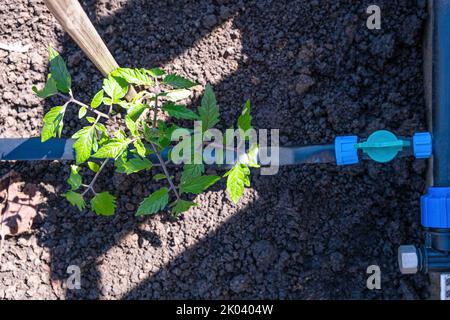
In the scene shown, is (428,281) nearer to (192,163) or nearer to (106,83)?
(192,163)

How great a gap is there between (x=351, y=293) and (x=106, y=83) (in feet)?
3.07

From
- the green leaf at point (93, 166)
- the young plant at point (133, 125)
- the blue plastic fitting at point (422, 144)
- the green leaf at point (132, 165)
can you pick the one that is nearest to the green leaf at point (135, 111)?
the young plant at point (133, 125)

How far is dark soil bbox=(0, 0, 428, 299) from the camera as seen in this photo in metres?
1.52

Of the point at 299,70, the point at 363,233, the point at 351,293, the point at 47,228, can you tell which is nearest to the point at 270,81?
the point at 299,70

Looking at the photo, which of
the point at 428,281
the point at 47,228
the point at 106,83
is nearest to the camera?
the point at 106,83

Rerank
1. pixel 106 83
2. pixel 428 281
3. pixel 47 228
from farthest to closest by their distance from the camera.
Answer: pixel 47 228 → pixel 428 281 → pixel 106 83

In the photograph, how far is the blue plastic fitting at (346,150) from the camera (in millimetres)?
1258

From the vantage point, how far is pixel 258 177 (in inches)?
61.4

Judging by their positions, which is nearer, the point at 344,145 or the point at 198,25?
the point at 344,145

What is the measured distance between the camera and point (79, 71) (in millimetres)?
1641

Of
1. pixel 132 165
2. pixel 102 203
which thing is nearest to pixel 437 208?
pixel 132 165

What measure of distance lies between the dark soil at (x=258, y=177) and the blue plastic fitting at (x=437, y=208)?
0.87 feet

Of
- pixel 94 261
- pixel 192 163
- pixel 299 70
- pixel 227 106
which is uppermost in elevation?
pixel 299 70

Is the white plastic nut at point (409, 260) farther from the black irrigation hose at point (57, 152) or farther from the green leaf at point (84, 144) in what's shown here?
the green leaf at point (84, 144)
